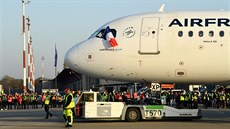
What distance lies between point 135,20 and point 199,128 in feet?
18.2

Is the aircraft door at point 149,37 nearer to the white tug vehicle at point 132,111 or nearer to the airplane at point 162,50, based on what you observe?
the airplane at point 162,50

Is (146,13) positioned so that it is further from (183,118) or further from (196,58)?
(183,118)

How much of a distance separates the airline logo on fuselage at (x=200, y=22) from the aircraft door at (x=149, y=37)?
719mm

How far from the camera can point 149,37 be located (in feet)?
70.1

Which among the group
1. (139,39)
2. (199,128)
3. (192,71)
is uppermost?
(139,39)

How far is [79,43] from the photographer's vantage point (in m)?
23.1

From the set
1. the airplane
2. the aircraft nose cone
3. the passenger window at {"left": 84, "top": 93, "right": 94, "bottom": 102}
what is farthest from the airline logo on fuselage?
the passenger window at {"left": 84, "top": 93, "right": 94, "bottom": 102}

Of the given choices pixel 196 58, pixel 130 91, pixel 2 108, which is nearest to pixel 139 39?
pixel 196 58

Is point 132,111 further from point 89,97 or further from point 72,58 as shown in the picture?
point 72,58

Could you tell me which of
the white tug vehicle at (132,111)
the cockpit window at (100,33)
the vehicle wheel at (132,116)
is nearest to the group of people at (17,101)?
the white tug vehicle at (132,111)

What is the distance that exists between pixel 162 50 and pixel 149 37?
0.80 m

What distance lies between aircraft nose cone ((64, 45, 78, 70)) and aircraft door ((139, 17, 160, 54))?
10.0 feet

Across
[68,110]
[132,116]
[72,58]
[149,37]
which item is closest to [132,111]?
[132,116]

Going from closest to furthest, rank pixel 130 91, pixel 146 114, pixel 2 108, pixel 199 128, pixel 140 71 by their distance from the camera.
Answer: pixel 199 128, pixel 140 71, pixel 146 114, pixel 130 91, pixel 2 108
